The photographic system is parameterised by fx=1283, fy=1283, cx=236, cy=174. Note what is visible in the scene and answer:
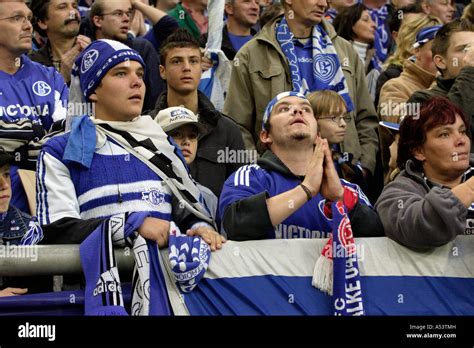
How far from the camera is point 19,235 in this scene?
24.8ft

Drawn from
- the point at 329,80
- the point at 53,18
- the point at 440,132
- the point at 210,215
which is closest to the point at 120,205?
the point at 210,215

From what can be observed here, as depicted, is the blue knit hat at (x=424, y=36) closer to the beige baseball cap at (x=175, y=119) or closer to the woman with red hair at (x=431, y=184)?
the beige baseball cap at (x=175, y=119)

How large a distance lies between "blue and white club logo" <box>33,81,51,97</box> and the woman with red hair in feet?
9.18

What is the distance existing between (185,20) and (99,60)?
485 cm

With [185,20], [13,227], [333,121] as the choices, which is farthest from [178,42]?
[13,227]

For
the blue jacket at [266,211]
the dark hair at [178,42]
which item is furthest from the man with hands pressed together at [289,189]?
the dark hair at [178,42]

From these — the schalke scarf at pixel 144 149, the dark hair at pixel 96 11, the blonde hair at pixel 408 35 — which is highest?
the dark hair at pixel 96 11

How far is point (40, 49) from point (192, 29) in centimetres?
214

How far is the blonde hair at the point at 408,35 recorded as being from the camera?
1120 cm

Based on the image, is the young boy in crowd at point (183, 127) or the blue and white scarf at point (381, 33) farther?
the blue and white scarf at point (381, 33)

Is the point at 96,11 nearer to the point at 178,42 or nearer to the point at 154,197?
the point at 178,42

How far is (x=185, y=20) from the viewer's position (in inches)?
496

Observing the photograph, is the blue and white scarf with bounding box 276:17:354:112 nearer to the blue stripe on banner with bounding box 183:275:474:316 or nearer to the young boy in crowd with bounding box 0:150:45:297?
the young boy in crowd with bounding box 0:150:45:297

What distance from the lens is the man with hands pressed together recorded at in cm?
695
